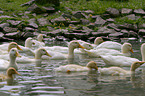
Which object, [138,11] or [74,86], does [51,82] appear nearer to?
[74,86]

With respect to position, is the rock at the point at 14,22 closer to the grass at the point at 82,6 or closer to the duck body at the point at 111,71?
the grass at the point at 82,6

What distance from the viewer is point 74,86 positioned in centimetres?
834

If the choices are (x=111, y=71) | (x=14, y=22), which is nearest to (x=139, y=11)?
(x=14, y=22)

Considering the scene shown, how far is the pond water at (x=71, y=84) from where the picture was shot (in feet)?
25.2

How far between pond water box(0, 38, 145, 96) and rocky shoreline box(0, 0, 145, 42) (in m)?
12.9

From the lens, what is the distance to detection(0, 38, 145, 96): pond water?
770 centimetres

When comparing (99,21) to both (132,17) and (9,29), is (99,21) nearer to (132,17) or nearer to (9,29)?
(132,17)

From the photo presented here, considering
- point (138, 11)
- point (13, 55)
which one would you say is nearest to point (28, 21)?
point (138, 11)

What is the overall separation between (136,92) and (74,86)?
1.74 m

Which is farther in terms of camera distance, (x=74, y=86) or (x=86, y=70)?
(x=86, y=70)

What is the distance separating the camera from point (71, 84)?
28.2ft

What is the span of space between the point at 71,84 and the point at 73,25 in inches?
703

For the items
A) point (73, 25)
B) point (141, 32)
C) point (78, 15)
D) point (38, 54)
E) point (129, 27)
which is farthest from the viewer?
point (78, 15)

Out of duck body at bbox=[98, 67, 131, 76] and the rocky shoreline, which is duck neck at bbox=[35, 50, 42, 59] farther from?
the rocky shoreline
